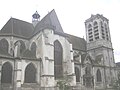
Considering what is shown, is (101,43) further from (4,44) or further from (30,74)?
(4,44)

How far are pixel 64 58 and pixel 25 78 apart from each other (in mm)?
7332

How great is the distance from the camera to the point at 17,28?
93.9 ft

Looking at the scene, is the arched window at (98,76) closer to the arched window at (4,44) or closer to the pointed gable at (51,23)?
the pointed gable at (51,23)

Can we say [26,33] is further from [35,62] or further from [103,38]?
[103,38]

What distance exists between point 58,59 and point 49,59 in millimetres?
3006

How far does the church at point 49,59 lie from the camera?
22.2 meters

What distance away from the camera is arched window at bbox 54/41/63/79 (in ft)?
82.7

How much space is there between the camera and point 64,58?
26578 millimetres

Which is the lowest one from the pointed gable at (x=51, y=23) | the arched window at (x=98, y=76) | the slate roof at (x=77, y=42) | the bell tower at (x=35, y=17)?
the arched window at (x=98, y=76)

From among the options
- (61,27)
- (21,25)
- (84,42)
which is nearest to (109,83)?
(84,42)

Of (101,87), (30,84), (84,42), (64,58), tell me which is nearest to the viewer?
(30,84)

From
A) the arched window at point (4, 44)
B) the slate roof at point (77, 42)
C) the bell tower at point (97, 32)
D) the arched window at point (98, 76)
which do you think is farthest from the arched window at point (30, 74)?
the bell tower at point (97, 32)

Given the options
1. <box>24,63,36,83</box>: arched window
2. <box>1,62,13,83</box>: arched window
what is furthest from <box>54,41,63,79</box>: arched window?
<box>1,62,13,83</box>: arched window

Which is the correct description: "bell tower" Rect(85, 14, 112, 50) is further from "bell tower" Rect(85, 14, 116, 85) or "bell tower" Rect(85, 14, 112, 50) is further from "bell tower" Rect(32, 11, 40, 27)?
"bell tower" Rect(32, 11, 40, 27)
